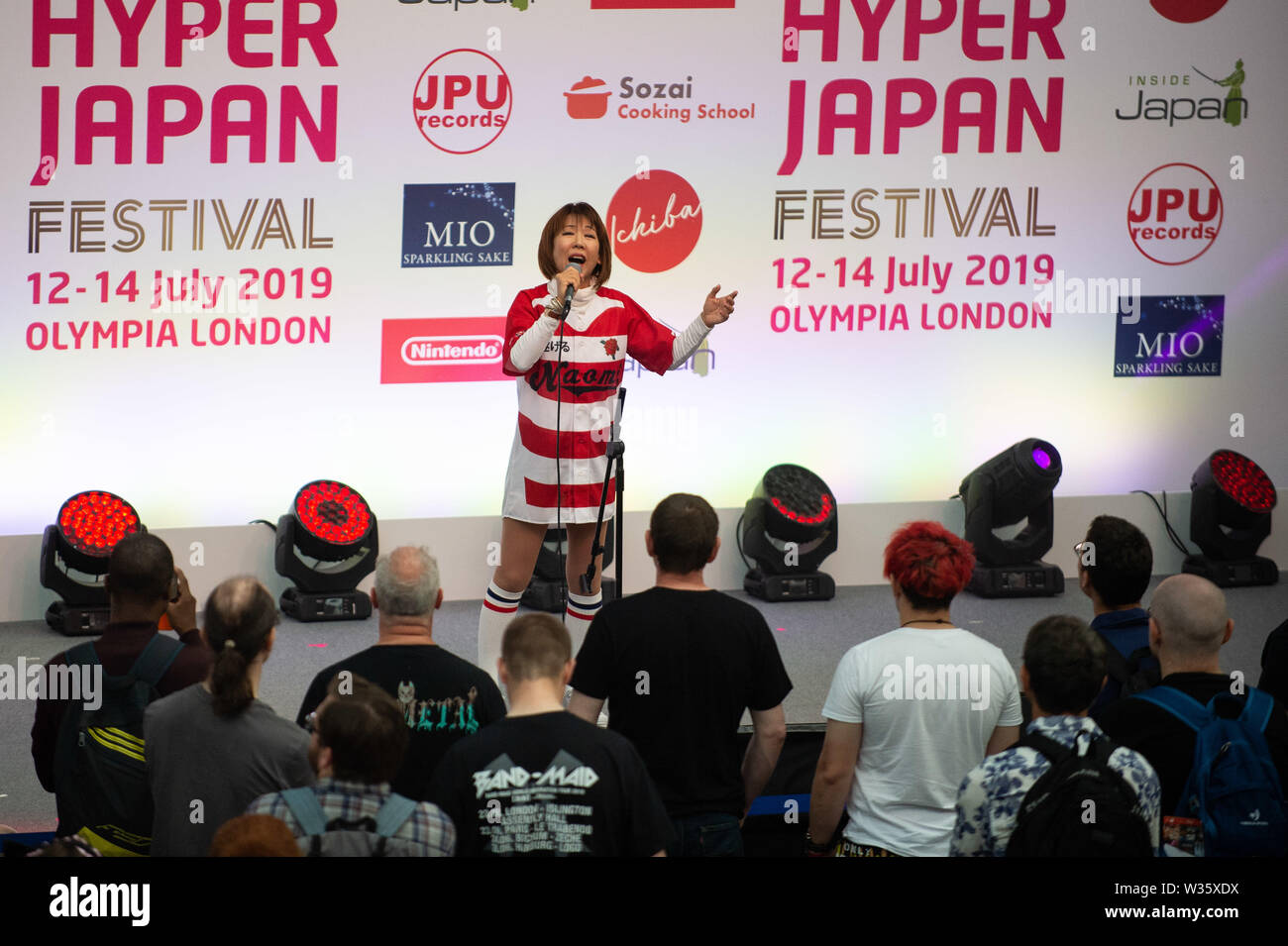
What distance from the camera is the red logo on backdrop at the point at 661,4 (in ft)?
19.7

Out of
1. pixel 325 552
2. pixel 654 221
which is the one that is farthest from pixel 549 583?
pixel 654 221

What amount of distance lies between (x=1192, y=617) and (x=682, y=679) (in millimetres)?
953

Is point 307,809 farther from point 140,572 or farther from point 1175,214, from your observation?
point 1175,214

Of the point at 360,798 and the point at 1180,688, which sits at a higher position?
the point at 1180,688

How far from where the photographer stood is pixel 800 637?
5.52 metres

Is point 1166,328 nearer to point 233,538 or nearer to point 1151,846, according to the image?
point 233,538

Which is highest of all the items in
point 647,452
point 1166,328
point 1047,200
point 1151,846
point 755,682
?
point 1047,200

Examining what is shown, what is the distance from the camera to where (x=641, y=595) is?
2.90 metres

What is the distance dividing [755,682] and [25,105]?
413cm

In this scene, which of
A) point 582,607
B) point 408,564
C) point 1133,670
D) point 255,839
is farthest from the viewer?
point 582,607
